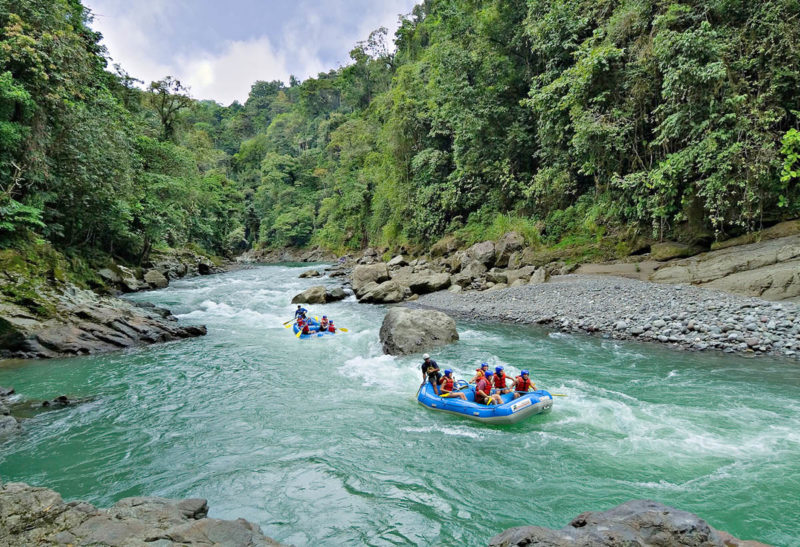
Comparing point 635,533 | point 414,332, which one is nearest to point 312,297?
point 414,332

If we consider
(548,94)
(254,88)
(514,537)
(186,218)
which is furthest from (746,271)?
(254,88)

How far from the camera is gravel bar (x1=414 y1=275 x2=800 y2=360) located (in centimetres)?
906

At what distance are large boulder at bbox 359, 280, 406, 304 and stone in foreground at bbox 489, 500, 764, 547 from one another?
1476 cm

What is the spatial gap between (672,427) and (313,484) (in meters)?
5.47

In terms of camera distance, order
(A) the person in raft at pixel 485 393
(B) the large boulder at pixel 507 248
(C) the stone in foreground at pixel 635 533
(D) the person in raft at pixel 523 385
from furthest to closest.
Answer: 1. (B) the large boulder at pixel 507 248
2. (D) the person in raft at pixel 523 385
3. (A) the person in raft at pixel 485 393
4. (C) the stone in foreground at pixel 635 533

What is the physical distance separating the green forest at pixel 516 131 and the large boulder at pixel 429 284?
4431mm

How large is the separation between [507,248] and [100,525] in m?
17.7

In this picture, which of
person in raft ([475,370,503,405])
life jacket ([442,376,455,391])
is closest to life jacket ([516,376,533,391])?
person in raft ([475,370,503,405])

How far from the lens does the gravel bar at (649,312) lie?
9.06 m

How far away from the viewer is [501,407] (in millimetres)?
6762

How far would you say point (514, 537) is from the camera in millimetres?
3100

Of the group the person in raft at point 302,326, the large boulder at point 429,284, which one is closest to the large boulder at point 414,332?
the person in raft at point 302,326

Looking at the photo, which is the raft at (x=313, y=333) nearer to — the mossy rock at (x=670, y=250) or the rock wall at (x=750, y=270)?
the rock wall at (x=750, y=270)

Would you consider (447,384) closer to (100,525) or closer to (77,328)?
(100,525)
